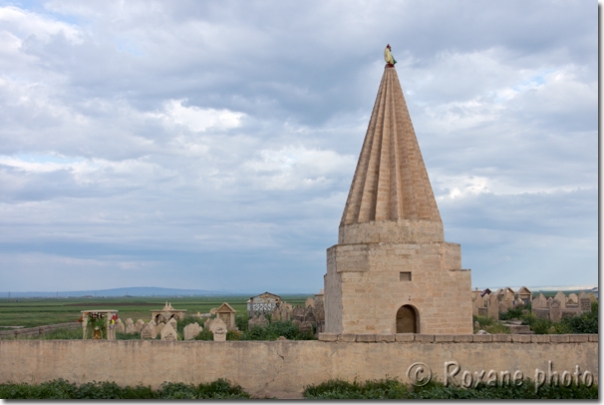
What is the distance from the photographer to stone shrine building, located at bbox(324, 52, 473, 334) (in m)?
11.4

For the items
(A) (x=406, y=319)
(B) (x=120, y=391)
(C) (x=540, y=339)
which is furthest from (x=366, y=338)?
(B) (x=120, y=391)

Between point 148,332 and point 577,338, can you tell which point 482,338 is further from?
point 148,332

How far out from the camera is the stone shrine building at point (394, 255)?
450 inches

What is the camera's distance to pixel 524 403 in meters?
8.87

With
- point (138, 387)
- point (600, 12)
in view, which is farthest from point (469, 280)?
point (138, 387)

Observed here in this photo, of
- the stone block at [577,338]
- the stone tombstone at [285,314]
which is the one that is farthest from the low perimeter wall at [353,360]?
the stone tombstone at [285,314]

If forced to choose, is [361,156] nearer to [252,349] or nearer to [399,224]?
[399,224]

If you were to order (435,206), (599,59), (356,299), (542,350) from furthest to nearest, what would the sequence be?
(435,206), (356,299), (542,350), (599,59)

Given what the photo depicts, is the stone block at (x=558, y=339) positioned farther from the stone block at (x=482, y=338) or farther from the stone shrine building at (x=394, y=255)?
the stone shrine building at (x=394, y=255)

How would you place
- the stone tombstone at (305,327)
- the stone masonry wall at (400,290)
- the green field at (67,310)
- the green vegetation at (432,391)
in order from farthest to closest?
1. the green field at (67,310)
2. the stone tombstone at (305,327)
3. the stone masonry wall at (400,290)
4. the green vegetation at (432,391)

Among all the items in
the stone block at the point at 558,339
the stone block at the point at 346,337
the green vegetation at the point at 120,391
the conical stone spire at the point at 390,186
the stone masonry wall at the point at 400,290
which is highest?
the conical stone spire at the point at 390,186

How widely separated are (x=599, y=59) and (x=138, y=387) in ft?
32.0

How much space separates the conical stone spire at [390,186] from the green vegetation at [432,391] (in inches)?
127

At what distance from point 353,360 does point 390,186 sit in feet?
13.8
